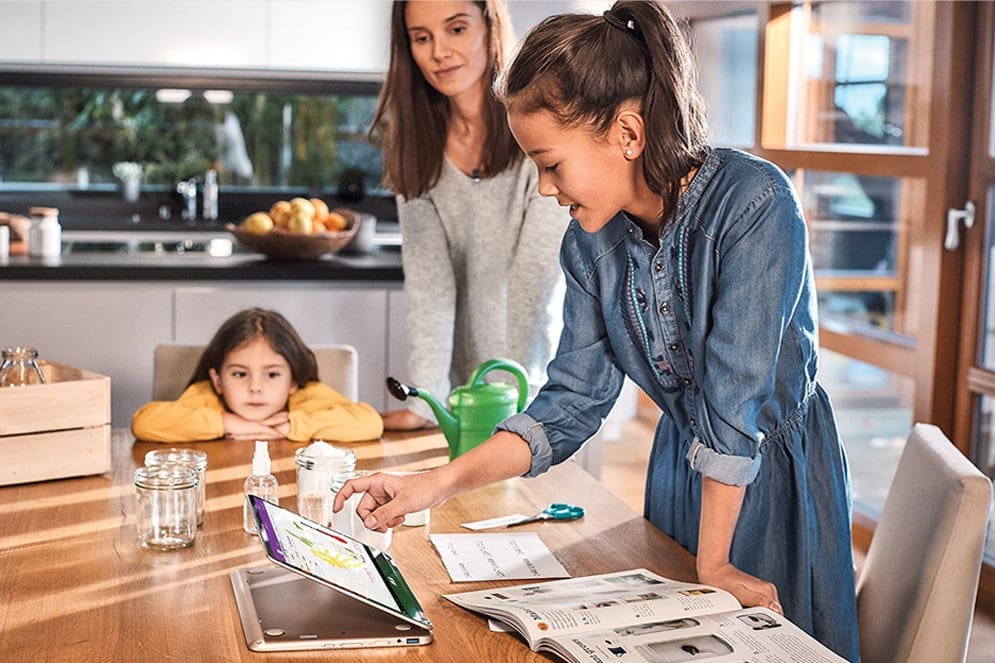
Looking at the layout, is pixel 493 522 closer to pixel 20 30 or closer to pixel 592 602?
pixel 592 602

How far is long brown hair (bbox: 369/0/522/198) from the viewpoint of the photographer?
2.44m

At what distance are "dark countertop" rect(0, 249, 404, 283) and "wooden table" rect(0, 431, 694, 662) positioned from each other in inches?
52.8

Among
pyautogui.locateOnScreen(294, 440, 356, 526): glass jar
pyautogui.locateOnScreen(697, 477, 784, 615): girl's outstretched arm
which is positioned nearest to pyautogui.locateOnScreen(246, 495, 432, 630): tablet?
pyautogui.locateOnScreen(294, 440, 356, 526): glass jar

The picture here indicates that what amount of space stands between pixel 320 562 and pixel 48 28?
140 inches

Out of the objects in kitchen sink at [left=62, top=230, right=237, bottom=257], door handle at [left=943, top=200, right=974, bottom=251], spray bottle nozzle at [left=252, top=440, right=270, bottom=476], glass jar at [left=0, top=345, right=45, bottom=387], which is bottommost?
spray bottle nozzle at [left=252, top=440, right=270, bottom=476]

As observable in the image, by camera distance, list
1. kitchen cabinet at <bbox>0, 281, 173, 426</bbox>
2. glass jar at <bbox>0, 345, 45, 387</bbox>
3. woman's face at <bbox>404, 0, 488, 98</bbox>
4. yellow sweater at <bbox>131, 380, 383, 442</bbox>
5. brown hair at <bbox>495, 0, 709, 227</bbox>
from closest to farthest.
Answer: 1. brown hair at <bbox>495, 0, 709, 227</bbox>
2. glass jar at <bbox>0, 345, 45, 387</bbox>
3. yellow sweater at <bbox>131, 380, 383, 442</bbox>
4. woman's face at <bbox>404, 0, 488, 98</bbox>
5. kitchen cabinet at <bbox>0, 281, 173, 426</bbox>

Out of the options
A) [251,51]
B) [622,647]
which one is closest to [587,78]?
[622,647]

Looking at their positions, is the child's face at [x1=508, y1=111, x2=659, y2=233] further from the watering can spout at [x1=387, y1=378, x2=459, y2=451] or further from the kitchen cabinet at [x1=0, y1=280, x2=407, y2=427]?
the kitchen cabinet at [x1=0, y1=280, x2=407, y2=427]

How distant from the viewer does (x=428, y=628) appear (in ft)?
4.60

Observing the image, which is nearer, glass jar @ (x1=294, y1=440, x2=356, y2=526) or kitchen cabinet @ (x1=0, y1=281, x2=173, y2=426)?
glass jar @ (x1=294, y1=440, x2=356, y2=526)

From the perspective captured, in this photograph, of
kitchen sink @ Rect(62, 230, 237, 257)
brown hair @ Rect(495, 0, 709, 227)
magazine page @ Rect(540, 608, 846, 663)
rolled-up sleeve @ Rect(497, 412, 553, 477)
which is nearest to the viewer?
magazine page @ Rect(540, 608, 846, 663)

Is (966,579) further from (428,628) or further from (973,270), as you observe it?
(973,270)

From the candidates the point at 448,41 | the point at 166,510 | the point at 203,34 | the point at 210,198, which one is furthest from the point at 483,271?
the point at 210,198

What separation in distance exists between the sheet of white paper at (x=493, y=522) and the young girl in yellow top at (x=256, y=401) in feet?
1.68
